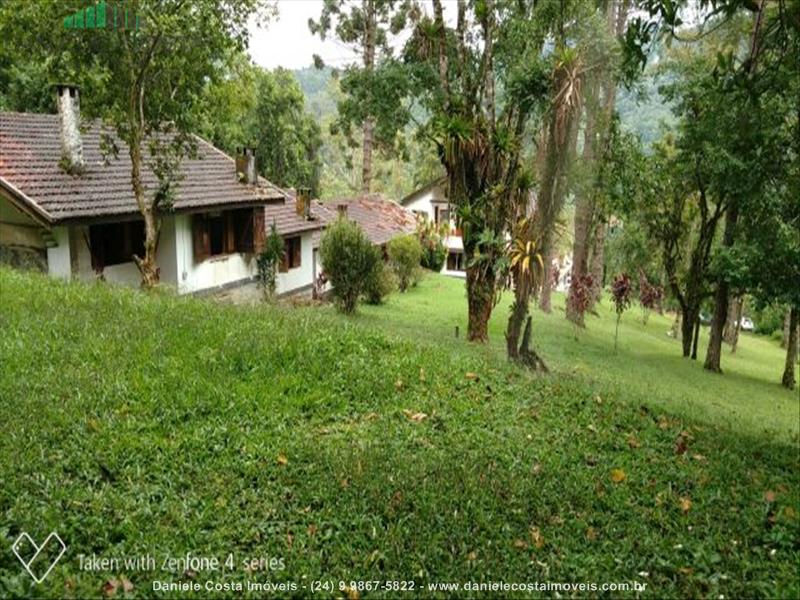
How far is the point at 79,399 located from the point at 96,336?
1670 millimetres

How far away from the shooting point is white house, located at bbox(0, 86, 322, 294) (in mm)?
12906

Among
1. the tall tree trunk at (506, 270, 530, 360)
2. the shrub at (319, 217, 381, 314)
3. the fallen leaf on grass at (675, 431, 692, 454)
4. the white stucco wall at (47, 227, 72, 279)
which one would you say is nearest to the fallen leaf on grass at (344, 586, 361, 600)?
the fallen leaf on grass at (675, 431, 692, 454)

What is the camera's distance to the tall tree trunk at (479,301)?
12602 millimetres

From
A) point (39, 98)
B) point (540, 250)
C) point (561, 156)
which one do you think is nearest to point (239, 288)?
point (39, 98)

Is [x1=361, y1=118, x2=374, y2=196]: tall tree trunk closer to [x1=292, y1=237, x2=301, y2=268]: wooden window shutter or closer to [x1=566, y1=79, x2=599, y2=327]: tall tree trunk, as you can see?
[x1=292, y1=237, x2=301, y2=268]: wooden window shutter

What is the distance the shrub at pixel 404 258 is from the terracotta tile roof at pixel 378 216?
278 centimetres

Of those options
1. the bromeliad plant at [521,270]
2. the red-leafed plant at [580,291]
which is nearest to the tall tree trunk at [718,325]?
the red-leafed plant at [580,291]

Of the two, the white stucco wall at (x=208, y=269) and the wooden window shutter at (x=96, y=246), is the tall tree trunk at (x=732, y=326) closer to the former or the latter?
the white stucco wall at (x=208, y=269)

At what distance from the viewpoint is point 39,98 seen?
66.6 feet

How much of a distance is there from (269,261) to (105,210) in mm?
6729

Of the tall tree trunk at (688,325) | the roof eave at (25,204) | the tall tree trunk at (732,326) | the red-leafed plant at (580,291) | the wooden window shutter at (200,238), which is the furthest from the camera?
the tall tree trunk at (732,326)

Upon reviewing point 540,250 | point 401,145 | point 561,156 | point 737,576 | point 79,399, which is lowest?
point 737,576

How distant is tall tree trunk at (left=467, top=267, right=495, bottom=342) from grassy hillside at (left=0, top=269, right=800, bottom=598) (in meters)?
5.54

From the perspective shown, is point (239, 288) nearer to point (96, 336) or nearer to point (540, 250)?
point (540, 250)
